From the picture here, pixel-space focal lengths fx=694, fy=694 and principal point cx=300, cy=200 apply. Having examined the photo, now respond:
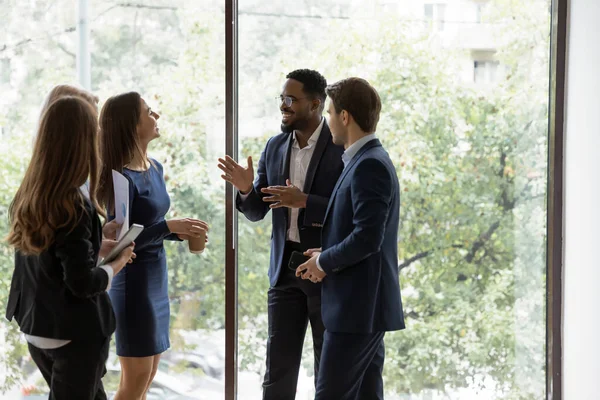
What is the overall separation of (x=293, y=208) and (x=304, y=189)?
0.09m

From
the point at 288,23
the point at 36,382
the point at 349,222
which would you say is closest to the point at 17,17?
the point at 288,23

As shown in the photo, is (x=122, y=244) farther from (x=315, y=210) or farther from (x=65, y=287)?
(x=315, y=210)

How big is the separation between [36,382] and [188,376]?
2.32 ft

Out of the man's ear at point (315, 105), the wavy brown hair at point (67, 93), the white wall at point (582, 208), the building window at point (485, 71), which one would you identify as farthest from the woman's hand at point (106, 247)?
the white wall at point (582, 208)

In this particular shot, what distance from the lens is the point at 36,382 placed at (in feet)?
10.7

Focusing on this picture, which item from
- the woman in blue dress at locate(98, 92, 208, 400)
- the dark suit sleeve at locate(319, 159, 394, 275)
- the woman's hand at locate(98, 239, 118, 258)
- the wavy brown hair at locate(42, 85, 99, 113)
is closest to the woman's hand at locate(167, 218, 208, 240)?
the woman in blue dress at locate(98, 92, 208, 400)

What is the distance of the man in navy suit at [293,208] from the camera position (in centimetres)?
278

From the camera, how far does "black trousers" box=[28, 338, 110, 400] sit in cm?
203

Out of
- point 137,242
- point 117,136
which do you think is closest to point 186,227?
point 137,242

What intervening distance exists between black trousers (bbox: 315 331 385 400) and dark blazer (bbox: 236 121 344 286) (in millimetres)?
470

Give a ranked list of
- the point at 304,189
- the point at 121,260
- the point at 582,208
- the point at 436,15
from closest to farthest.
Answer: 1. the point at 121,260
2. the point at 304,189
3. the point at 582,208
4. the point at 436,15

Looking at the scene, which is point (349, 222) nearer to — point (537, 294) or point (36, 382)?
point (537, 294)

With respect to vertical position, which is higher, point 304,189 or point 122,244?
point 304,189

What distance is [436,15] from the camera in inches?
130
